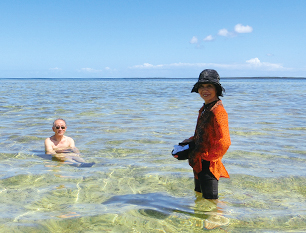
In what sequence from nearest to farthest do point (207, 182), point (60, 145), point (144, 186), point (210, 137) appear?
point (210, 137)
point (207, 182)
point (144, 186)
point (60, 145)

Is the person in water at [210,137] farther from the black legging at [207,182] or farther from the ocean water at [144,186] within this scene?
the ocean water at [144,186]

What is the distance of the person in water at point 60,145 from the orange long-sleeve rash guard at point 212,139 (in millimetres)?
3431

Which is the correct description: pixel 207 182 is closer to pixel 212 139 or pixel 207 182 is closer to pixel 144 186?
pixel 212 139

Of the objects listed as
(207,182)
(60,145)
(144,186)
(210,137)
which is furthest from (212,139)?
(60,145)

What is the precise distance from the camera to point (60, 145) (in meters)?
6.74

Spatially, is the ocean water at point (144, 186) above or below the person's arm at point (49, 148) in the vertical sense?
below

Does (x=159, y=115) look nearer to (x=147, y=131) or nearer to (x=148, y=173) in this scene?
(x=147, y=131)

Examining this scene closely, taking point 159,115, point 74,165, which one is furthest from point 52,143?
→ point 159,115

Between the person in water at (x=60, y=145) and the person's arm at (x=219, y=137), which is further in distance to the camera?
the person in water at (x=60, y=145)

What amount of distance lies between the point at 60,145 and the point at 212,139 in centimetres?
437

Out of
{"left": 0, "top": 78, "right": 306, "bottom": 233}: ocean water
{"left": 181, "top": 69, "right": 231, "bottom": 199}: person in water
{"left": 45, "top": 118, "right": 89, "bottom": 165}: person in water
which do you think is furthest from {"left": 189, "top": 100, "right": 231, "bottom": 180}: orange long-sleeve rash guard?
{"left": 45, "top": 118, "right": 89, "bottom": 165}: person in water

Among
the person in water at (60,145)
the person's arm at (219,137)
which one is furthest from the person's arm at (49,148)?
the person's arm at (219,137)

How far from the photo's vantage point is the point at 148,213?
12.1ft

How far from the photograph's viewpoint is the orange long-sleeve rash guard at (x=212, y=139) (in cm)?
328
